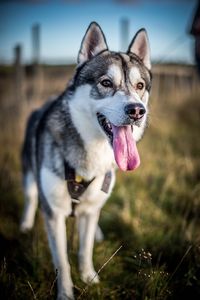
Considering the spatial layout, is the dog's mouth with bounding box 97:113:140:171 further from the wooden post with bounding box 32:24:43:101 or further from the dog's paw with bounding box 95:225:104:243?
the wooden post with bounding box 32:24:43:101

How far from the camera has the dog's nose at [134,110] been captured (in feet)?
7.22

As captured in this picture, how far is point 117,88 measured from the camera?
2459mm

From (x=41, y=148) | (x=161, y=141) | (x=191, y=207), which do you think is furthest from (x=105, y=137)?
(x=161, y=141)

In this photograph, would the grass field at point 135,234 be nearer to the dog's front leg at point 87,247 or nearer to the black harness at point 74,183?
the dog's front leg at point 87,247

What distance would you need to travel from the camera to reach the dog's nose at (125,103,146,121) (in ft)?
7.22

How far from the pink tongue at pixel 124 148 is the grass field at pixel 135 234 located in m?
0.58

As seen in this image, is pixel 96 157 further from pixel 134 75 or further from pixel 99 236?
pixel 99 236

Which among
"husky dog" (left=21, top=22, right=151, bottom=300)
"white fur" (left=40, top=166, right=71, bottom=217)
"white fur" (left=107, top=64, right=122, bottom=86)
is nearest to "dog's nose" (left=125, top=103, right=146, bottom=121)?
"husky dog" (left=21, top=22, right=151, bottom=300)

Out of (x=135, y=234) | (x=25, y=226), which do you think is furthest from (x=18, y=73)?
(x=135, y=234)

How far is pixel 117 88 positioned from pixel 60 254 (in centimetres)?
140

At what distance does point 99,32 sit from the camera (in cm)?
265

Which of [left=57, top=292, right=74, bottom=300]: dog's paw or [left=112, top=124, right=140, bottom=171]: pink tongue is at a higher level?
[left=112, top=124, right=140, bottom=171]: pink tongue

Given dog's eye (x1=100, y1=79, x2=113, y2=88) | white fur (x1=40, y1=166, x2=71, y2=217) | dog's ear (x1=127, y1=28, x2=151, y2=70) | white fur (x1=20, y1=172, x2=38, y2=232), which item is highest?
dog's ear (x1=127, y1=28, x2=151, y2=70)

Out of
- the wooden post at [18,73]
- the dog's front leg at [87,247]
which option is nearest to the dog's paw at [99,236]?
the dog's front leg at [87,247]
